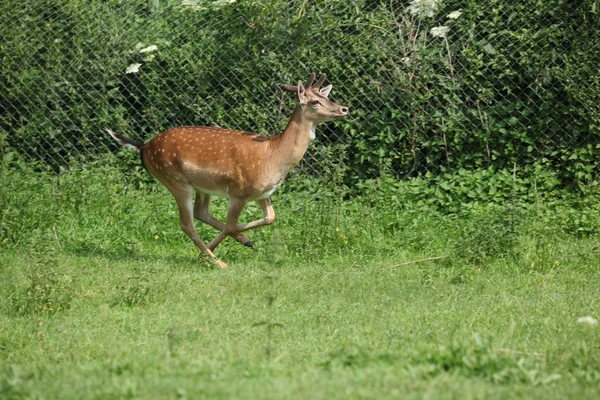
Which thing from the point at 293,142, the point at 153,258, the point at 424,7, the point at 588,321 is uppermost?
the point at 424,7

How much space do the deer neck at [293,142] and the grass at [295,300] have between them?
72 centimetres

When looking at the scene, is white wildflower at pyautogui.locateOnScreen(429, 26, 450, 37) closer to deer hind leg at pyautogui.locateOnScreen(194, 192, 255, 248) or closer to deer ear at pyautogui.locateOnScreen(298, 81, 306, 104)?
deer ear at pyautogui.locateOnScreen(298, 81, 306, 104)

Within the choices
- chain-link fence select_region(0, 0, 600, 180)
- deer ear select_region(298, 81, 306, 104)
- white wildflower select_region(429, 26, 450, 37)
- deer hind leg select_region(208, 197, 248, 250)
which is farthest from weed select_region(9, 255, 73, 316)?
white wildflower select_region(429, 26, 450, 37)

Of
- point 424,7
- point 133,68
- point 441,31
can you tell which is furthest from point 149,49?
point 441,31

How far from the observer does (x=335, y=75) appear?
38.5 ft

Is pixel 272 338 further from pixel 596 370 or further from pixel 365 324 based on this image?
pixel 596 370

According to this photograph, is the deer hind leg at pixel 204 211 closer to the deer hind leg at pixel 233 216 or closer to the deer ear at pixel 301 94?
the deer hind leg at pixel 233 216

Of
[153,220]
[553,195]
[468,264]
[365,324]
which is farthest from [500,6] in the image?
[365,324]

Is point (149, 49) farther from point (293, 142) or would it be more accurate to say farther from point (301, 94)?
point (293, 142)

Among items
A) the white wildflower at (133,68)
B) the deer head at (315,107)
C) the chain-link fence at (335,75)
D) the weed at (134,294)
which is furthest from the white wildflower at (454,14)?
the weed at (134,294)

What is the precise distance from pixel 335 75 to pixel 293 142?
2116mm

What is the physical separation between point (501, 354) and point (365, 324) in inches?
62.5

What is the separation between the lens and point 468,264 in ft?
30.0

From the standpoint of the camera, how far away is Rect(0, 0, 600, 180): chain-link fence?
11.2 metres
